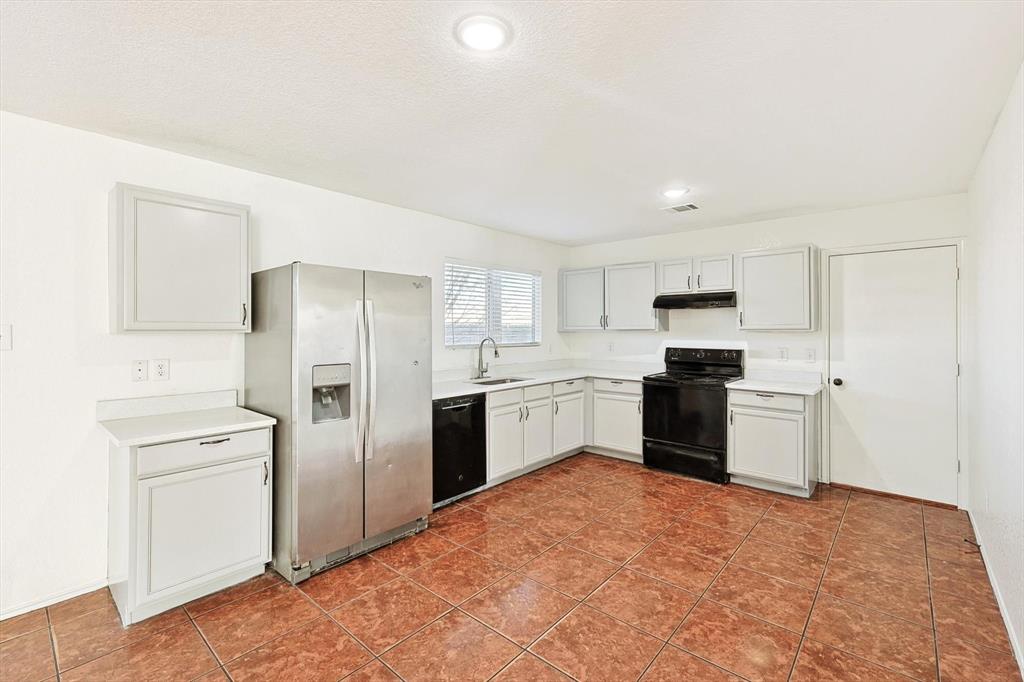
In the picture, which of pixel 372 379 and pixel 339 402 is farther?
pixel 372 379

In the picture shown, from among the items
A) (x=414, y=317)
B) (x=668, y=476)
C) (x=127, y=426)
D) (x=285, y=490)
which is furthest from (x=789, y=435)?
(x=127, y=426)

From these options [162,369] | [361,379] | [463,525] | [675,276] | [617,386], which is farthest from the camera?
[617,386]

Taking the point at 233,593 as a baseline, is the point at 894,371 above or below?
above

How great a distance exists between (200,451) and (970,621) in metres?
3.89

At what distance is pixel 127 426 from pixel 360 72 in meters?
2.16

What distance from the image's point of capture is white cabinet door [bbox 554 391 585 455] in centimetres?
485

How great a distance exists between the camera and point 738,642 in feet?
7.04

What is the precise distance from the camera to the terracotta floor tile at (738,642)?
1986mm

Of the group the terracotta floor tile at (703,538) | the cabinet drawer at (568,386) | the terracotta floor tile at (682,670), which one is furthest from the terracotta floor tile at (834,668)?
the cabinet drawer at (568,386)

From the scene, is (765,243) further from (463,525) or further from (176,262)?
(176,262)

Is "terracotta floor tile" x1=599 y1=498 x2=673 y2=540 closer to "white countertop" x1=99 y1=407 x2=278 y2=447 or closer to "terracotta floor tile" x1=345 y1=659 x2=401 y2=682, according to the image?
"terracotta floor tile" x1=345 y1=659 x2=401 y2=682

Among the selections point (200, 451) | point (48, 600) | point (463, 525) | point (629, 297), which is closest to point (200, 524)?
point (200, 451)

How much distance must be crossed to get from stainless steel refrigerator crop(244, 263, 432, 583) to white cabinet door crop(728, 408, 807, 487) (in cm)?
275

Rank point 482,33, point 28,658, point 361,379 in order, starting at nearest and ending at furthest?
1. point 482,33
2. point 28,658
3. point 361,379
